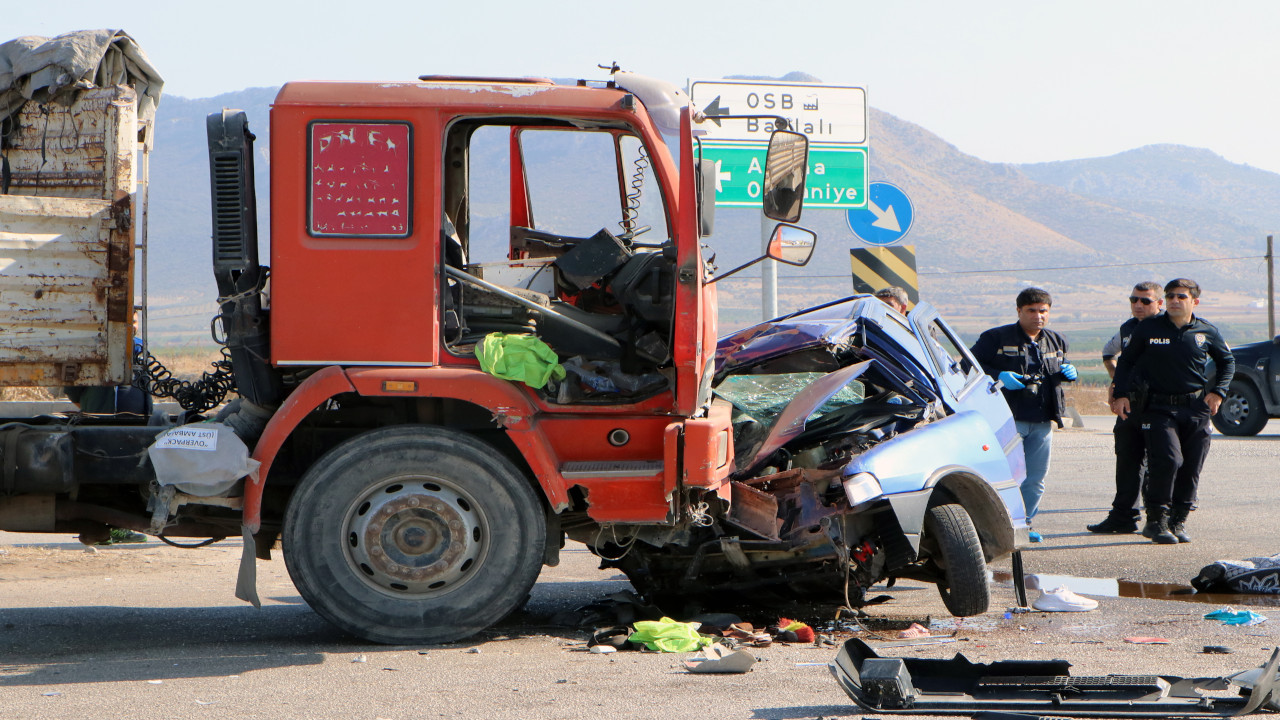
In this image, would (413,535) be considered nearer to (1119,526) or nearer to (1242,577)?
(1242,577)

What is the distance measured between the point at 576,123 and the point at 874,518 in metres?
2.46

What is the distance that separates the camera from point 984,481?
6375mm

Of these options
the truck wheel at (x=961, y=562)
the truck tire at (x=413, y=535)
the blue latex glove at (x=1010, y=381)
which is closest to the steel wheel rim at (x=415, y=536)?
the truck tire at (x=413, y=535)

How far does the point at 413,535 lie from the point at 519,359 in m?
0.93

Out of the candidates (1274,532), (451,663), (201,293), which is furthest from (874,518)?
(201,293)

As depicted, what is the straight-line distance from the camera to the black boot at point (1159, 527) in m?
8.61

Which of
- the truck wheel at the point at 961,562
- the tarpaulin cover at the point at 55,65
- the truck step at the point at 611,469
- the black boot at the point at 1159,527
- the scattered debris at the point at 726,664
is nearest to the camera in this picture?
the scattered debris at the point at 726,664

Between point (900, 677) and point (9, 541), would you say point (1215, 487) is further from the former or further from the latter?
point (9, 541)

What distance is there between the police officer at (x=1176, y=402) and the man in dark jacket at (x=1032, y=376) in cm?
61

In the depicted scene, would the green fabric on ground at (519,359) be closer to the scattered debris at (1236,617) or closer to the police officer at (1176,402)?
the scattered debris at (1236,617)

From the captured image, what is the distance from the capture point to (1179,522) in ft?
28.6

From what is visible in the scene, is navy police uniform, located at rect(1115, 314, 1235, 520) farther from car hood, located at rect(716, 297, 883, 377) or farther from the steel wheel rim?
the steel wheel rim

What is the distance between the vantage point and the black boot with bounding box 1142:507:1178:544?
8.61m

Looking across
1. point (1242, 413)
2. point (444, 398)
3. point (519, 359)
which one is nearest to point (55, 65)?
point (444, 398)
